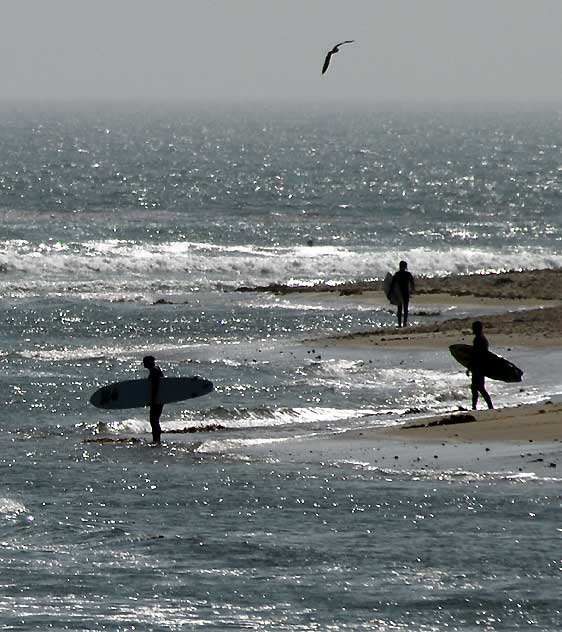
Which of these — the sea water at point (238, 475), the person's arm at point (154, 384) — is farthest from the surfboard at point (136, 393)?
the person's arm at point (154, 384)

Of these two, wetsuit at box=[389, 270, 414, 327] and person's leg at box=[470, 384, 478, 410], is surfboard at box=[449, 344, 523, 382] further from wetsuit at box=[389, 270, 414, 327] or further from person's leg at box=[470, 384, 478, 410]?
wetsuit at box=[389, 270, 414, 327]

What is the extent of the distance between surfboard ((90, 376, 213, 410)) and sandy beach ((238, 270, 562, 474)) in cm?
332

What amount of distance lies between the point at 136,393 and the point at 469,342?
8.49 metres

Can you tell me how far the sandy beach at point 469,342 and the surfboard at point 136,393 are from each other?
3.32 meters

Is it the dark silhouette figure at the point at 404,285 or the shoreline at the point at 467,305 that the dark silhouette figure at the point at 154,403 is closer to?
the shoreline at the point at 467,305

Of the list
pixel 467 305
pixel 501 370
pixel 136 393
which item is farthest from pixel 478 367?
pixel 467 305

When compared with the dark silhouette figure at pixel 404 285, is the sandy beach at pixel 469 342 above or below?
below

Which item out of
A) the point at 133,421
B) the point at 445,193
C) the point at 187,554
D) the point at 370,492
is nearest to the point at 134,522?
the point at 187,554

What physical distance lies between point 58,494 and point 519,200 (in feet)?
266

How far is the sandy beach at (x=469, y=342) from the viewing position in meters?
20.5

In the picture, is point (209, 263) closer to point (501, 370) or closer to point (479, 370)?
point (501, 370)

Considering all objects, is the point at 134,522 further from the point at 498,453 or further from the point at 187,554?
the point at 498,453

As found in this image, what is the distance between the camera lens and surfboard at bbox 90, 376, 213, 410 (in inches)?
963

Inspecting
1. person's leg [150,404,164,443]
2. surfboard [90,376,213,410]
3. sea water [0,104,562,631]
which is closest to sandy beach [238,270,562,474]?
sea water [0,104,562,631]
